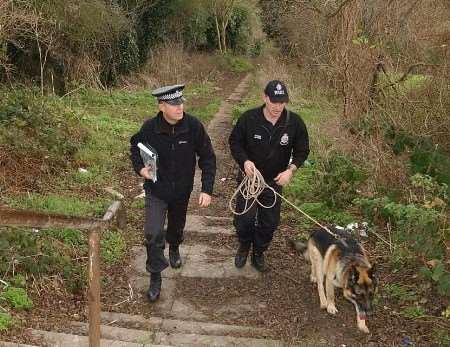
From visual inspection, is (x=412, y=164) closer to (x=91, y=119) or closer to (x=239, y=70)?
(x=91, y=119)

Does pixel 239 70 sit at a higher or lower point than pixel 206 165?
lower

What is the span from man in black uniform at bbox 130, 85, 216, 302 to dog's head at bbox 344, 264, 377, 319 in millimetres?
1551

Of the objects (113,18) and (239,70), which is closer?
(113,18)

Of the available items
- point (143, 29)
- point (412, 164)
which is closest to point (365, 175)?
point (412, 164)

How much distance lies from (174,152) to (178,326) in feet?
5.37

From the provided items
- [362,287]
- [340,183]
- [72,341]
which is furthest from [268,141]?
[340,183]

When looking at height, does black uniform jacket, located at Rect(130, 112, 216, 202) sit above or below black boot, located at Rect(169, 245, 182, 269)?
above

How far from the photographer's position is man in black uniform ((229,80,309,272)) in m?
5.42

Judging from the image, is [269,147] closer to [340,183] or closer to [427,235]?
[427,235]

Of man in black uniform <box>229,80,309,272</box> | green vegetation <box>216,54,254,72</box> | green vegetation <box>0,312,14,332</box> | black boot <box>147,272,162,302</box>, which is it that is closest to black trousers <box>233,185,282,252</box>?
man in black uniform <box>229,80,309,272</box>

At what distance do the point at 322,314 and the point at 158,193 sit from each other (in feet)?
6.68

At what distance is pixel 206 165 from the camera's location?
17.8 feet

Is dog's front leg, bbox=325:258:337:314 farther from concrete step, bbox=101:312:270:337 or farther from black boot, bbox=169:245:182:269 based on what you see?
black boot, bbox=169:245:182:269

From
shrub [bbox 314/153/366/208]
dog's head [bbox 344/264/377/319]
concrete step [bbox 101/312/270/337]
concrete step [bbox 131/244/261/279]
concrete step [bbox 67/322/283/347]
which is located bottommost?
concrete step [bbox 131/244/261/279]
